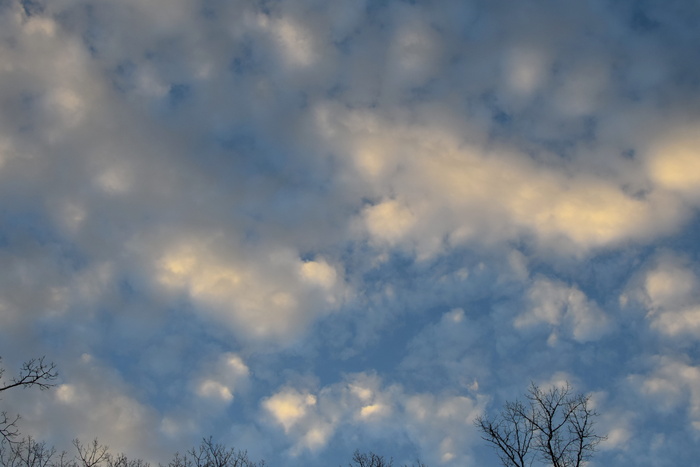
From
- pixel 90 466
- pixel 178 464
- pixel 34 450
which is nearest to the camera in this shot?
pixel 90 466

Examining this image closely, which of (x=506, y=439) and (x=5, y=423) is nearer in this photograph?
(x=5, y=423)

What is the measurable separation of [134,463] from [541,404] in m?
36.0

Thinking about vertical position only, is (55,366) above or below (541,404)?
below

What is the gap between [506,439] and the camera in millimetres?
27891

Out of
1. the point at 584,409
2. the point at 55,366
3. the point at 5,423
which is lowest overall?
the point at 5,423

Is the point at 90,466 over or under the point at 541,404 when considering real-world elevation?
under

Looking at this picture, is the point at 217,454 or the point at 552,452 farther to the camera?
the point at 217,454

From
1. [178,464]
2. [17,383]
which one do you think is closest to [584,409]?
[17,383]

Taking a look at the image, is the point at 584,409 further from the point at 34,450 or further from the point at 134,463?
the point at 34,450

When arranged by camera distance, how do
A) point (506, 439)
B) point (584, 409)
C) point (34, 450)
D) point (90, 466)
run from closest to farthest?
point (584, 409) < point (506, 439) < point (90, 466) < point (34, 450)

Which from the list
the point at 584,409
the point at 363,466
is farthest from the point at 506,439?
the point at 363,466

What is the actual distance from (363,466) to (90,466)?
914 inches

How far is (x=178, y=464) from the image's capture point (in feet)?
134

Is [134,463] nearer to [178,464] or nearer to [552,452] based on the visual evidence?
[178,464]
